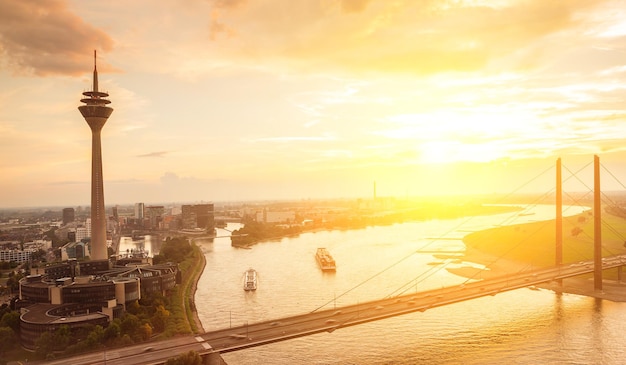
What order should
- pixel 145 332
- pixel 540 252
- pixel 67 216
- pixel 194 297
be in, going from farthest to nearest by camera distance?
pixel 67 216
pixel 540 252
pixel 194 297
pixel 145 332

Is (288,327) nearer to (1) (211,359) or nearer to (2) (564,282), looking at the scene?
(1) (211,359)

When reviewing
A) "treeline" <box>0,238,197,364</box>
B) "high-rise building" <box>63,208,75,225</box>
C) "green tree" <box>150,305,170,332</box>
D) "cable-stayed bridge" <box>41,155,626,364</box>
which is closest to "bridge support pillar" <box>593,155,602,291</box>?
"cable-stayed bridge" <box>41,155,626,364</box>

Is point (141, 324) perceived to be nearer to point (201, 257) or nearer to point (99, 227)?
point (99, 227)

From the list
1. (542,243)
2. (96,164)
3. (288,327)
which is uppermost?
(96,164)

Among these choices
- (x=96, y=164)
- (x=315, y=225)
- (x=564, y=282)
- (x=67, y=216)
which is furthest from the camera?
(x=67, y=216)

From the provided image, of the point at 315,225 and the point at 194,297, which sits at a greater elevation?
the point at 315,225

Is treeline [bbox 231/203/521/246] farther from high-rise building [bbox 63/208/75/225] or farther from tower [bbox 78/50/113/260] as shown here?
high-rise building [bbox 63/208/75/225]

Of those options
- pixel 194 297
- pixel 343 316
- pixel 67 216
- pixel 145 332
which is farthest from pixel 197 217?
pixel 343 316
